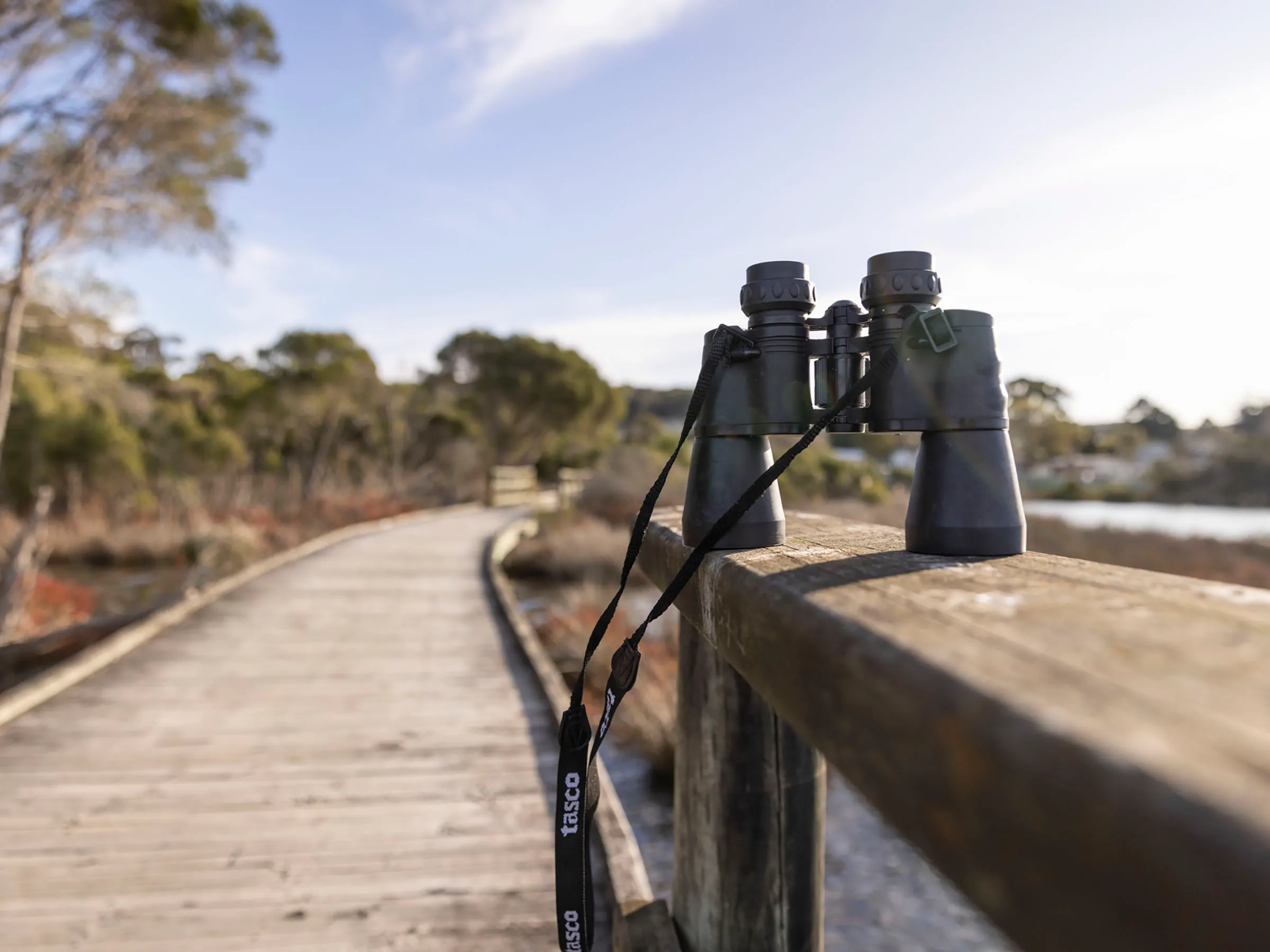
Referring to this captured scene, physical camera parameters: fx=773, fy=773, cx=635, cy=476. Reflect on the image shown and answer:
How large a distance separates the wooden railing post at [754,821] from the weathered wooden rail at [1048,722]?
1.38 ft

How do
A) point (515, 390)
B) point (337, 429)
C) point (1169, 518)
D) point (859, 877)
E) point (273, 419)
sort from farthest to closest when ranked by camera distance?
point (515, 390) → point (337, 429) → point (273, 419) → point (1169, 518) → point (859, 877)

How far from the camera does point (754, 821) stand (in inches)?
43.5

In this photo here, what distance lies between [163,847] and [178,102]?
11147mm

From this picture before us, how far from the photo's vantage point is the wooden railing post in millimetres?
1105

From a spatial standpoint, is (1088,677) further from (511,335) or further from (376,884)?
(511,335)

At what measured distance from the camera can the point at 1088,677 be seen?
1.14 feet

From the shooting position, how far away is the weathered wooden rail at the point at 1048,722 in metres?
0.25

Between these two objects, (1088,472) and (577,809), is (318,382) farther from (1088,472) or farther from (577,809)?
(1088,472)

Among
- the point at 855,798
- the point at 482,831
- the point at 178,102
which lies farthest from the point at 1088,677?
the point at 178,102

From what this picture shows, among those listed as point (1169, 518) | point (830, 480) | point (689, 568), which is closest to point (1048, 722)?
point (689, 568)

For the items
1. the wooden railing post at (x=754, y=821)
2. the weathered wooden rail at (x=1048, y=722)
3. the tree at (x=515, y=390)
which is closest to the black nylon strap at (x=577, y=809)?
the weathered wooden rail at (x=1048, y=722)

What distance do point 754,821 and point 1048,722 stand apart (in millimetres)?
898

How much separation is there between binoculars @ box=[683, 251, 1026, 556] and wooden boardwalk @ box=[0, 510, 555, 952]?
1408 mm

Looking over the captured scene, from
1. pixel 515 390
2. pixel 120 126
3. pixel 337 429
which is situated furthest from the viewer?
pixel 515 390
